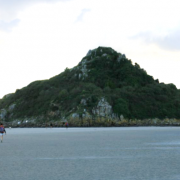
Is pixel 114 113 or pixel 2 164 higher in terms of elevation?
pixel 114 113

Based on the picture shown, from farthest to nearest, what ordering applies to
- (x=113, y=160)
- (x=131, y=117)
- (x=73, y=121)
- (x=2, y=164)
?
(x=131, y=117) → (x=73, y=121) → (x=113, y=160) → (x=2, y=164)

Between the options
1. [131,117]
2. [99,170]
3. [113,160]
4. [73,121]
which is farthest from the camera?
[131,117]

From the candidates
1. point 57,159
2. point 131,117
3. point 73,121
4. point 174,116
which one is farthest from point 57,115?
point 57,159

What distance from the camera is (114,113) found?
183500mm

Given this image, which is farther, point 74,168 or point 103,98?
point 103,98

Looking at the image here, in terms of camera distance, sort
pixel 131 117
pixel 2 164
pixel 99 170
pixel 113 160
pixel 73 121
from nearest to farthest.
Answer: pixel 99 170 → pixel 2 164 → pixel 113 160 → pixel 73 121 → pixel 131 117

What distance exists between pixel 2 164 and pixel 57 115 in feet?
554

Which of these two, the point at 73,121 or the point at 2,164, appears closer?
the point at 2,164

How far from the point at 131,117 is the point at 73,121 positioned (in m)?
31.6

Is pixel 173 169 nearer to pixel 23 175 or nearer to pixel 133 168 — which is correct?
pixel 133 168

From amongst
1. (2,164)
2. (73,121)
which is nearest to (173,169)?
(2,164)

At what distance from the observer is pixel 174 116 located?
627ft

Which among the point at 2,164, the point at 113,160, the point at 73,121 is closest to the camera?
the point at 2,164

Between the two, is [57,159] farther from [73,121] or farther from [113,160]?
[73,121]
